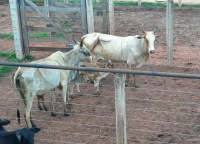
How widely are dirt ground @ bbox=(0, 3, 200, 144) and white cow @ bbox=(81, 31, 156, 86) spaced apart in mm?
574

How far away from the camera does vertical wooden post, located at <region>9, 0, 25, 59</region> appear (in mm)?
12602

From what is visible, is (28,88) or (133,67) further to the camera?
(133,67)

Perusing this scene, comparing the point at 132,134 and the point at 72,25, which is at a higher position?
the point at 72,25

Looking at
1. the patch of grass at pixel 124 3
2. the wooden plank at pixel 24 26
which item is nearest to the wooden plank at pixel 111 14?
the wooden plank at pixel 24 26

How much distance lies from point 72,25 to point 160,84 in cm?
725

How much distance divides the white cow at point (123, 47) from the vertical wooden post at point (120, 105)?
491 cm

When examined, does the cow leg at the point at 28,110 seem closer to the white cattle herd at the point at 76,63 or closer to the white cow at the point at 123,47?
the white cattle herd at the point at 76,63

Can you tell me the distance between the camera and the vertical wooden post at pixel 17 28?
12.6 m

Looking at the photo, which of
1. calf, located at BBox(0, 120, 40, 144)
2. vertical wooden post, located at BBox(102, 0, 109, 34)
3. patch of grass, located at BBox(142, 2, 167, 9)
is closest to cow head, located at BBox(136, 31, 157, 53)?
vertical wooden post, located at BBox(102, 0, 109, 34)

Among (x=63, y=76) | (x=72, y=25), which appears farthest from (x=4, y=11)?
(x=63, y=76)

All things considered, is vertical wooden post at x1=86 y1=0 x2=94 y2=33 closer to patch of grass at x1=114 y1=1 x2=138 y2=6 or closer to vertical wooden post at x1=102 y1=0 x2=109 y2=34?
vertical wooden post at x1=102 y1=0 x2=109 y2=34

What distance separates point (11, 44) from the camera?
1452cm

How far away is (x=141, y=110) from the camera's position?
8.91 meters

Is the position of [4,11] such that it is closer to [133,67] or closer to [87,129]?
[133,67]
